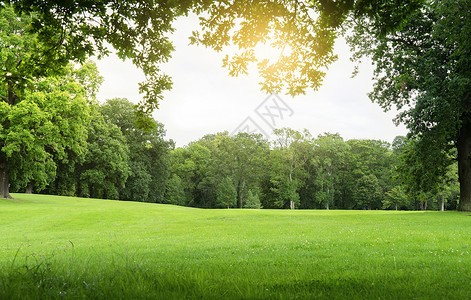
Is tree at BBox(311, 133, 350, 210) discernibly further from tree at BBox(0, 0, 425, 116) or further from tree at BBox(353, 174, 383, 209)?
tree at BBox(0, 0, 425, 116)

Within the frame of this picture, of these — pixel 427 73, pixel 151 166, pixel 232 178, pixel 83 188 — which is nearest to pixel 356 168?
pixel 232 178

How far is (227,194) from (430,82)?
50029 mm

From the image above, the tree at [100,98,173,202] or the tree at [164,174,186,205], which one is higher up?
the tree at [100,98,173,202]

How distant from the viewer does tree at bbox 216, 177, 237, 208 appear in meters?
65.6

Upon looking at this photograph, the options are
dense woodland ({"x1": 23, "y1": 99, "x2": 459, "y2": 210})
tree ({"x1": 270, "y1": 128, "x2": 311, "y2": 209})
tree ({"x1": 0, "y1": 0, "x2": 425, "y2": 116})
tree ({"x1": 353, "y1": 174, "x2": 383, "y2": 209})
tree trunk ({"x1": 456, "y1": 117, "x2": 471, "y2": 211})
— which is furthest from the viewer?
tree ({"x1": 270, "y1": 128, "x2": 311, "y2": 209})

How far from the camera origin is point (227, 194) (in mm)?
65625

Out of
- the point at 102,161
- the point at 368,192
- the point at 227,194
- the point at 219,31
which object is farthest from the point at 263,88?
the point at 368,192

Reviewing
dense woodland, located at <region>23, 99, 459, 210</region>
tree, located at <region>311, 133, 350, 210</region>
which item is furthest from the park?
tree, located at <region>311, 133, 350, 210</region>

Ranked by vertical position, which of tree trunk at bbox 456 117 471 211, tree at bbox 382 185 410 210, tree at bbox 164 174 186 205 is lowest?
tree at bbox 164 174 186 205

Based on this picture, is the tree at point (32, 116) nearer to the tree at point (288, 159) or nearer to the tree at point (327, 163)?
the tree at point (288, 159)

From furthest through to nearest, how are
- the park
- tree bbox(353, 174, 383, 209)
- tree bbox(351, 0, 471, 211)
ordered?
tree bbox(353, 174, 383, 209) → tree bbox(351, 0, 471, 211) → the park

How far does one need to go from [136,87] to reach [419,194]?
24554 mm

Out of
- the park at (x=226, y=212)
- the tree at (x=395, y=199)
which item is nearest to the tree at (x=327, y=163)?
the tree at (x=395, y=199)

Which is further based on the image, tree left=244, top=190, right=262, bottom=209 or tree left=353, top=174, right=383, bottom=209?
tree left=244, top=190, right=262, bottom=209
